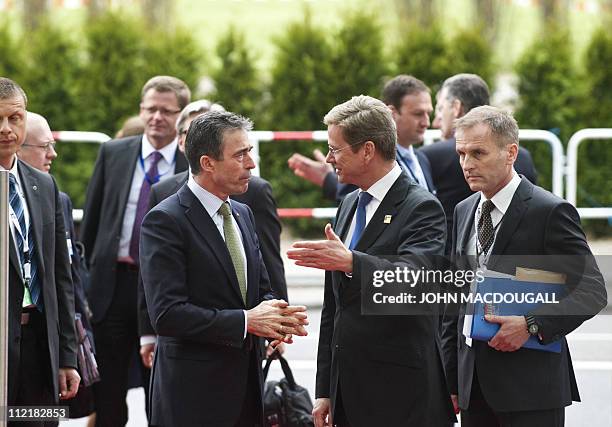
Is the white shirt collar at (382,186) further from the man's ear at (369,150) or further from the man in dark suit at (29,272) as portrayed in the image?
the man in dark suit at (29,272)

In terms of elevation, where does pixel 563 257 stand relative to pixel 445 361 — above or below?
above

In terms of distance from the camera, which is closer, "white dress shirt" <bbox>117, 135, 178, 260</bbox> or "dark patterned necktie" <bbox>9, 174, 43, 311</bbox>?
"dark patterned necktie" <bbox>9, 174, 43, 311</bbox>

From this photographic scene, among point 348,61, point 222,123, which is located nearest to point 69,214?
point 222,123

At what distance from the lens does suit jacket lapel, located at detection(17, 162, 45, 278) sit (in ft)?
17.2

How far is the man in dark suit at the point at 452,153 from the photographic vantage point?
730 centimetres

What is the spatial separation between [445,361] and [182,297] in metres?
1.33

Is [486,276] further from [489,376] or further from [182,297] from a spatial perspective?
[182,297]

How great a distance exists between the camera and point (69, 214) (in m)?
6.57

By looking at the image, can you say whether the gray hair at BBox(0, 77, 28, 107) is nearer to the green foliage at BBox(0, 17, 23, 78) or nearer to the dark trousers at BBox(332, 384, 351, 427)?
the dark trousers at BBox(332, 384, 351, 427)

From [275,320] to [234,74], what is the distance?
407 inches

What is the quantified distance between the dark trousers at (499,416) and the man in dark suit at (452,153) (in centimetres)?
213

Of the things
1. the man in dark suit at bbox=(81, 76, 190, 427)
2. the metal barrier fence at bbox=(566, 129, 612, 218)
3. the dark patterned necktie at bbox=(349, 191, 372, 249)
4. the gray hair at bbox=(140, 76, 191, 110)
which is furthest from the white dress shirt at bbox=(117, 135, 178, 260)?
the metal barrier fence at bbox=(566, 129, 612, 218)

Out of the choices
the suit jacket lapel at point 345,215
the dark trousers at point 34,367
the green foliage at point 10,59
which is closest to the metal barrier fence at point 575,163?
the suit jacket lapel at point 345,215

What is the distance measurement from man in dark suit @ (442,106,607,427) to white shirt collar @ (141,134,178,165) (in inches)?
101
